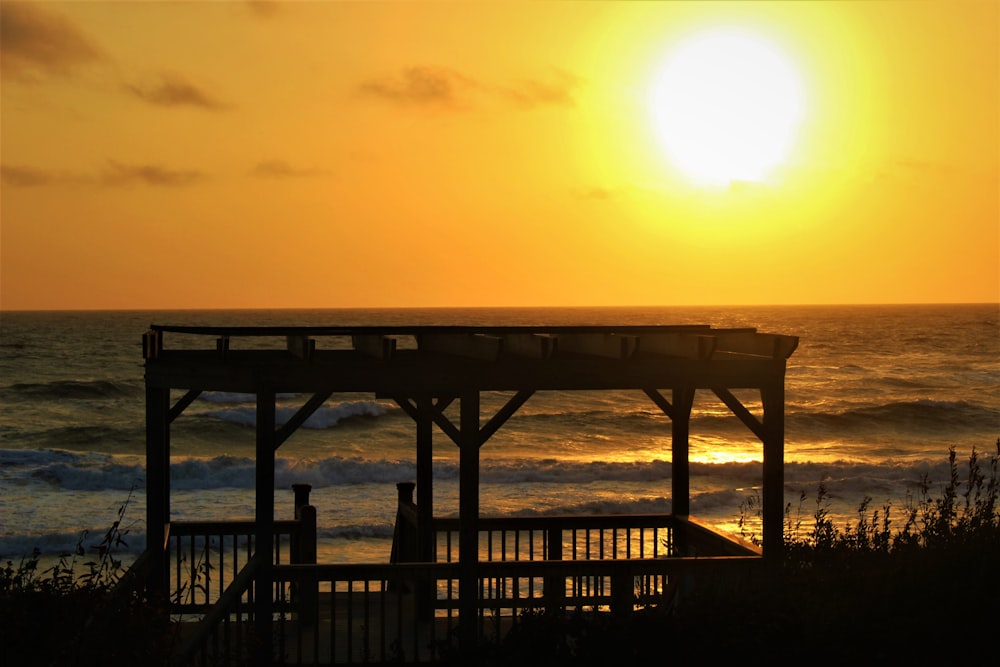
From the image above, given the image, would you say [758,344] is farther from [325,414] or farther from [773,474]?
[325,414]

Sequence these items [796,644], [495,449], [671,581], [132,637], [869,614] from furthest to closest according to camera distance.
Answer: [495,449], [671,581], [869,614], [796,644], [132,637]

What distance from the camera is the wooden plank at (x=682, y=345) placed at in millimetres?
10156

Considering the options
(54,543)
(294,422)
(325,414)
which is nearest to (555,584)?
(294,422)

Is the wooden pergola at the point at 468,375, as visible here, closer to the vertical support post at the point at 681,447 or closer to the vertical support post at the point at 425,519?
the vertical support post at the point at 425,519

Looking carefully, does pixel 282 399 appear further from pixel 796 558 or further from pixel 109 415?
pixel 796 558

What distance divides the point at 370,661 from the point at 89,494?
2575 centimetres

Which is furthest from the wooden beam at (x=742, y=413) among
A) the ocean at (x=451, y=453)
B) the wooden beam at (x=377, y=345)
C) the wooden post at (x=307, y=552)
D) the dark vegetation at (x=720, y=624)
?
the ocean at (x=451, y=453)

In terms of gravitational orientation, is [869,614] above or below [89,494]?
above

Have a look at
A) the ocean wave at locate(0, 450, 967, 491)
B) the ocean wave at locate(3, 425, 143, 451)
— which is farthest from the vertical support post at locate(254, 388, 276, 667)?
the ocean wave at locate(3, 425, 143, 451)

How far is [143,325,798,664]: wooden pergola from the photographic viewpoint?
9711 mm

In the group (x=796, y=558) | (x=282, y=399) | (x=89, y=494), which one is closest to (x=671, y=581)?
(x=796, y=558)

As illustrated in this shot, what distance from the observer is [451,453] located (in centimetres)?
4419

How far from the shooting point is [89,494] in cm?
3416

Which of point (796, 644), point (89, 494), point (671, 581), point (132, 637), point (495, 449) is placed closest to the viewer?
point (132, 637)
